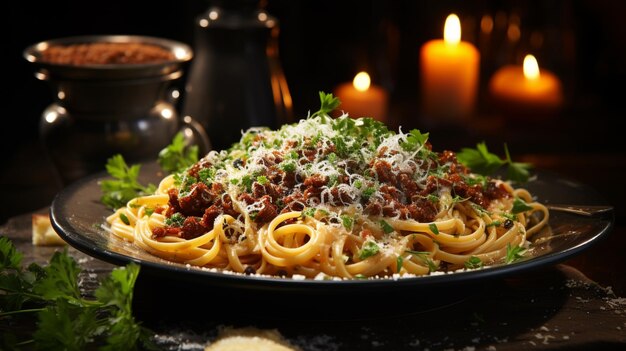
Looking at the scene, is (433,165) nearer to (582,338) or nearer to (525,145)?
(582,338)

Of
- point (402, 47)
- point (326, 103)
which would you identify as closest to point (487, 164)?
point (326, 103)

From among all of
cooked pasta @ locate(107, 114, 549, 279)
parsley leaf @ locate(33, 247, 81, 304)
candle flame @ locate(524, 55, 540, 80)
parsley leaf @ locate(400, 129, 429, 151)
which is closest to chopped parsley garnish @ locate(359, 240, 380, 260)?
cooked pasta @ locate(107, 114, 549, 279)

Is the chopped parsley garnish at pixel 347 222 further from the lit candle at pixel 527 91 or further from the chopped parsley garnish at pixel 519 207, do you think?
the lit candle at pixel 527 91

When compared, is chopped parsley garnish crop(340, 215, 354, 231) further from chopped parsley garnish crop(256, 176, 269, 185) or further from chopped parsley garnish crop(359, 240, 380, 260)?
chopped parsley garnish crop(256, 176, 269, 185)

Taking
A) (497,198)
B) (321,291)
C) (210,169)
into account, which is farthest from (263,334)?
(497,198)

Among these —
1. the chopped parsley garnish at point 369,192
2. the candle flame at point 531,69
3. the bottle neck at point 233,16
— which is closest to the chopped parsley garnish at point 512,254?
the chopped parsley garnish at point 369,192

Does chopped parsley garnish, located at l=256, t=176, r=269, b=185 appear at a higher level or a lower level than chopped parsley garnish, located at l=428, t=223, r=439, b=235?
higher
